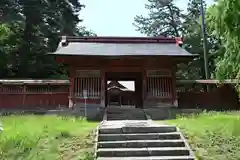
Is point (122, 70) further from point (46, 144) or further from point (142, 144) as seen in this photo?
point (46, 144)

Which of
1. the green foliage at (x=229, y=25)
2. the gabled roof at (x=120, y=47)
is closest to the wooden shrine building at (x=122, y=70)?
the gabled roof at (x=120, y=47)

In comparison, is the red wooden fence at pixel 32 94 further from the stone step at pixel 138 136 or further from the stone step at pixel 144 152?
the stone step at pixel 144 152

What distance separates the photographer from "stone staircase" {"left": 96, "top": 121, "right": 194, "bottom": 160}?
7543 mm

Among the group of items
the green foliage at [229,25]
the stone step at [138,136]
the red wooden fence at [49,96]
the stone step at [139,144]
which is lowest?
the stone step at [139,144]

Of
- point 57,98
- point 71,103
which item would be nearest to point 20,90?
point 57,98

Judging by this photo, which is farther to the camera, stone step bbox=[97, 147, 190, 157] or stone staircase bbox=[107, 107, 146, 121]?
stone staircase bbox=[107, 107, 146, 121]

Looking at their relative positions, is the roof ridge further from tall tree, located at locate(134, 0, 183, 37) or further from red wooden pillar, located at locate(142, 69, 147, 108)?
tall tree, located at locate(134, 0, 183, 37)

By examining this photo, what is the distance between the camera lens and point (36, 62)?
90.5ft

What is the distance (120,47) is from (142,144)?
1128 centimetres

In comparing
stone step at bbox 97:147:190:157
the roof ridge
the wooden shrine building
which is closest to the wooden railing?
the wooden shrine building

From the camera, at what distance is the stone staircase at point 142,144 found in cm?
754

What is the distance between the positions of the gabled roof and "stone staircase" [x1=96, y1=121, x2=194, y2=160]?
806 cm

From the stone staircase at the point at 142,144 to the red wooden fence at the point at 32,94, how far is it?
10.3 meters

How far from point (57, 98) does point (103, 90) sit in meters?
3.41
